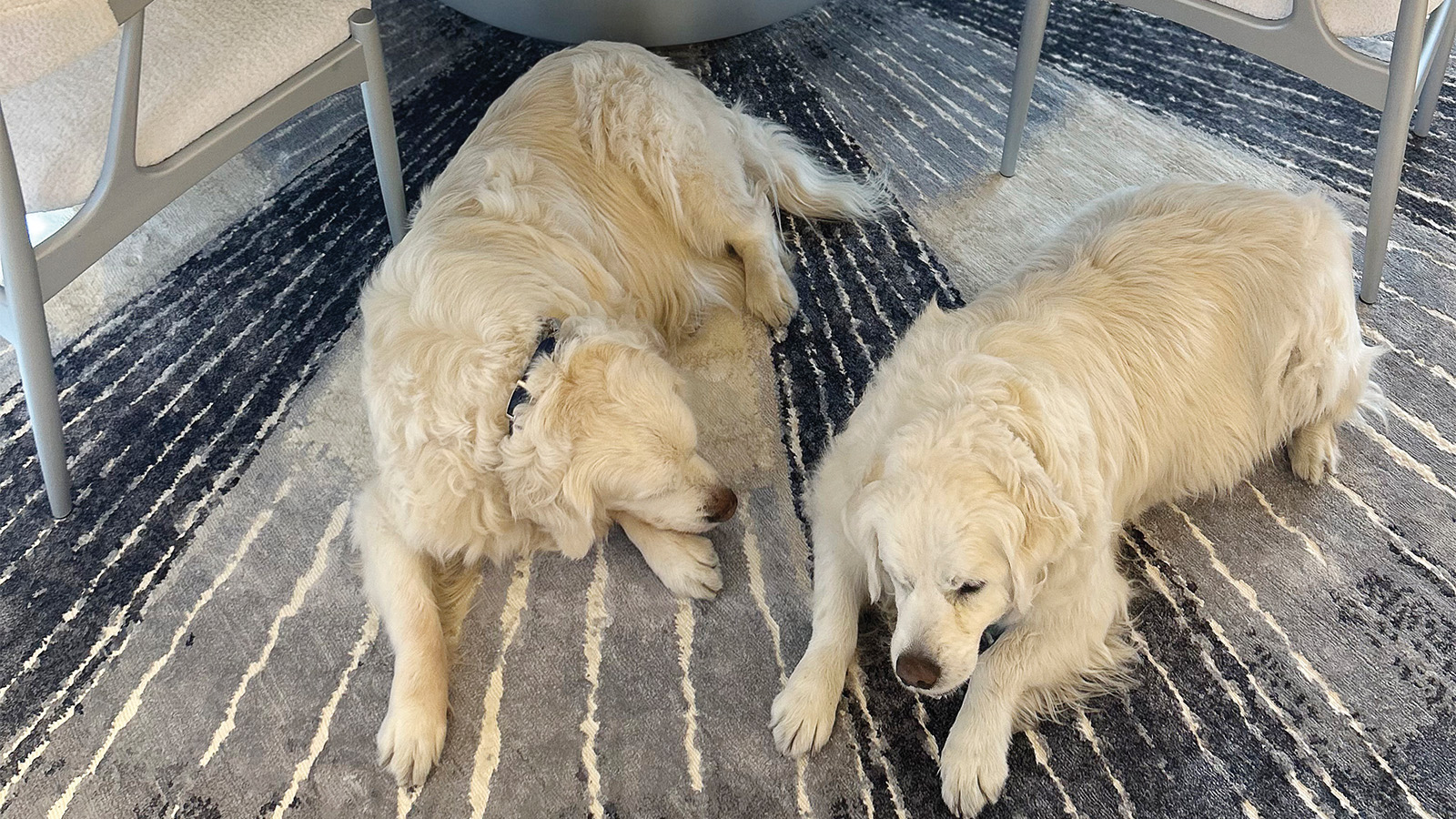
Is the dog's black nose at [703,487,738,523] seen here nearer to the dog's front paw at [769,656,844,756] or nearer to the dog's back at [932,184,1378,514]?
the dog's front paw at [769,656,844,756]

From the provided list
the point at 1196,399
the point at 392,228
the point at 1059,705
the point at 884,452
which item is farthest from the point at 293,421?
the point at 1196,399

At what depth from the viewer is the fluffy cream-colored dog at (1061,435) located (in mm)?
1222

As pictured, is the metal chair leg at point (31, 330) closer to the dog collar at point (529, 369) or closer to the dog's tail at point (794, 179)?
the dog collar at point (529, 369)

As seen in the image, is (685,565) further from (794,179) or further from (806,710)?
(794,179)

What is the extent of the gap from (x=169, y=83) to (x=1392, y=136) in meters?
2.20

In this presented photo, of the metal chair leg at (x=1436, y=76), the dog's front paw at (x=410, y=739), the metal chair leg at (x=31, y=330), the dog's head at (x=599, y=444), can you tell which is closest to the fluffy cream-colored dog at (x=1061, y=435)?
the dog's head at (x=599, y=444)

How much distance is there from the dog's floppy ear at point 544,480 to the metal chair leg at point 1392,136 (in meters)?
1.60

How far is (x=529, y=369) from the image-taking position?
4.66 feet

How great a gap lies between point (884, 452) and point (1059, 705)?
53 cm

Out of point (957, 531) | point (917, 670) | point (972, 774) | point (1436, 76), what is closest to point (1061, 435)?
point (957, 531)

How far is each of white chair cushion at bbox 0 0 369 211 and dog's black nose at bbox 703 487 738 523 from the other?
1039mm

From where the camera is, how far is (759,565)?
5.53 feet

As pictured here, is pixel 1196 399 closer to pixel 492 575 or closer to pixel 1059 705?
pixel 1059 705

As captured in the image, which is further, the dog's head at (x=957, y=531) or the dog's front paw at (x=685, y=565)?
the dog's front paw at (x=685, y=565)
